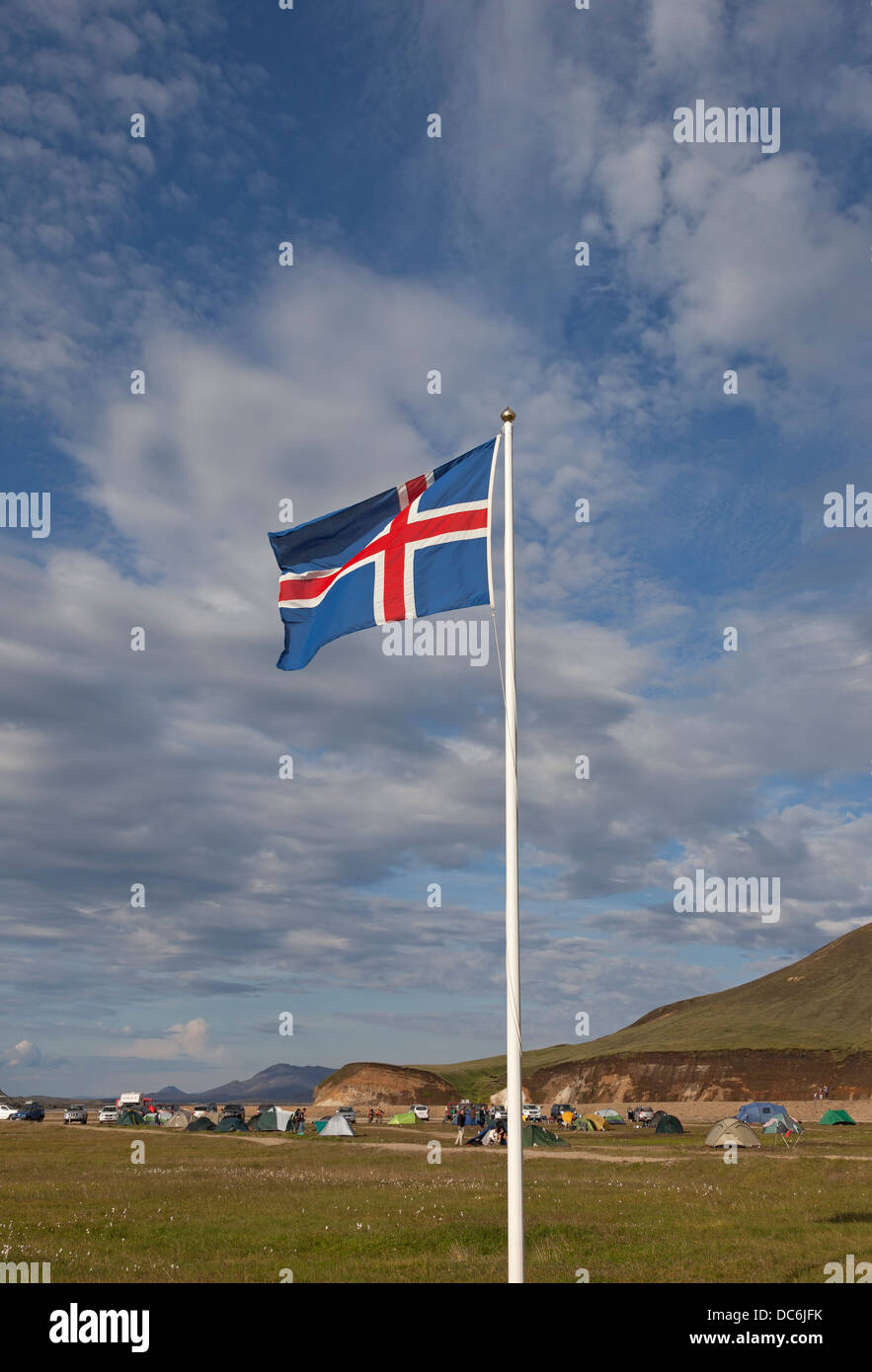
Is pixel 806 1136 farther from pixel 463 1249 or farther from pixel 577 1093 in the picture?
pixel 577 1093

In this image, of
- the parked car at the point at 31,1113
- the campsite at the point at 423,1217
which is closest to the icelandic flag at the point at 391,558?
the campsite at the point at 423,1217

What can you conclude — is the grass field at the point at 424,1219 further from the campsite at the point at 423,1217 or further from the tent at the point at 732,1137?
the tent at the point at 732,1137

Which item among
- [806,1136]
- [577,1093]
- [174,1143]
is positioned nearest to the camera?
[174,1143]

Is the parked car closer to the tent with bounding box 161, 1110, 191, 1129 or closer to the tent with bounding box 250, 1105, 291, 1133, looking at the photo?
the tent with bounding box 161, 1110, 191, 1129

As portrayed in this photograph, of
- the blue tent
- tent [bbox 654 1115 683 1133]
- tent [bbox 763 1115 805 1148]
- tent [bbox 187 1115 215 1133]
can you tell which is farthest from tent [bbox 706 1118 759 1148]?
tent [bbox 187 1115 215 1133]

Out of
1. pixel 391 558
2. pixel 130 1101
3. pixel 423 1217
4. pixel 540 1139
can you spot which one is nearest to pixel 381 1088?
pixel 130 1101

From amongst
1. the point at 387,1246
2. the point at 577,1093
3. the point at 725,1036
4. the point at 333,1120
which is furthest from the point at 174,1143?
the point at 725,1036
